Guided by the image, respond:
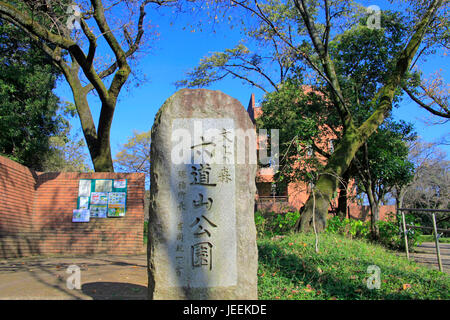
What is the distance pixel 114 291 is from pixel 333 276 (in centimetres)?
316

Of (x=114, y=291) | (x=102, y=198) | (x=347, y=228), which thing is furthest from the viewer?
(x=102, y=198)

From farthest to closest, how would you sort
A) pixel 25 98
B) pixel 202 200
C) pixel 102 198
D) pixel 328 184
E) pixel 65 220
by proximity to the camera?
pixel 25 98
pixel 102 198
pixel 65 220
pixel 328 184
pixel 202 200

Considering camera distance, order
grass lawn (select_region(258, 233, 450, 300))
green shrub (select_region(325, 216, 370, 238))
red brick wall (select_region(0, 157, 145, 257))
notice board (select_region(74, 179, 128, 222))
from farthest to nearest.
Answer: notice board (select_region(74, 179, 128, 222)) → red brick wall (select_region(0, 157, 145, 257)) → green shrub (select_region(325, 216, 370, 238)) → grass lawn (select_region(258, 233, 450, 300))

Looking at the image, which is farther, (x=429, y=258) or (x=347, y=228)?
(x=347, y=228)

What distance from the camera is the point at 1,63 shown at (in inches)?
482

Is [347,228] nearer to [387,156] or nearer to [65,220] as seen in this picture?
[387,156]

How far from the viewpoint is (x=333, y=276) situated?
4.79m

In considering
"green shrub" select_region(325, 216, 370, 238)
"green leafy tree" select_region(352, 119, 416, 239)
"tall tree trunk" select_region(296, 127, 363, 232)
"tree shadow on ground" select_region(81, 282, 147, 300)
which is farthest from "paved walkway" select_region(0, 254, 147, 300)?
"green leafy tree" select_region(352, 119, 416, 239)

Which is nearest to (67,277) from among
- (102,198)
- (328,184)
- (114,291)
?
(114,291)

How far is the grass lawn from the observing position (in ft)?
14.0

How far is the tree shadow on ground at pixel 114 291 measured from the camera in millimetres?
4442

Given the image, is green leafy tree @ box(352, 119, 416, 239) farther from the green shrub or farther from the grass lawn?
the grass lawn

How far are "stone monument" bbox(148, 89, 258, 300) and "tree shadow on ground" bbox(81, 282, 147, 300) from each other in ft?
3.89

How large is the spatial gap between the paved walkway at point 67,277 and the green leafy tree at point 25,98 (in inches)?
266
